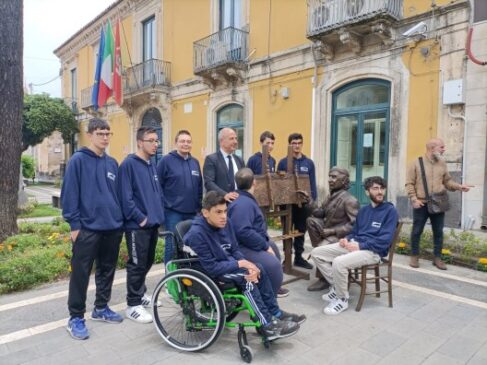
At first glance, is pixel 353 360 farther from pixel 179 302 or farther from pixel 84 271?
pixel 84 271

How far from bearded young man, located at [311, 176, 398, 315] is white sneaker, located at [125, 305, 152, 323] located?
1667mm

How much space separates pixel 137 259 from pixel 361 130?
7.13 metres

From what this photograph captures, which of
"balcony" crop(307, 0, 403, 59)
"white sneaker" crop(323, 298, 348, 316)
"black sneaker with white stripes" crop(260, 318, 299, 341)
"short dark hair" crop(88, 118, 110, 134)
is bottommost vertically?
"white sneaker" crop(323, 298, 348, 316)

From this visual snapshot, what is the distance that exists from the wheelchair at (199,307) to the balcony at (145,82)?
1306 centimetres

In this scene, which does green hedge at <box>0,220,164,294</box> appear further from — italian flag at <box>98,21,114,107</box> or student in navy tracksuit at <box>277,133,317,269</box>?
italian flag at <box>98,21,114,107</box>

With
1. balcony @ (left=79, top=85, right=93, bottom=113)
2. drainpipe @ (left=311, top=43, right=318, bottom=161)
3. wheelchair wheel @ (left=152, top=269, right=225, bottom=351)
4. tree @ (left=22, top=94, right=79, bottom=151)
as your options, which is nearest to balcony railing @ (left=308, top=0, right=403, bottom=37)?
drainpipe @ (left=311, top=43, right=318, bottom=161)

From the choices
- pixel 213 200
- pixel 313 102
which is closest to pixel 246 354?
pixel 213 200

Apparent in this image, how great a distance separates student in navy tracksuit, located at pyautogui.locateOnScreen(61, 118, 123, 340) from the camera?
3129 mm

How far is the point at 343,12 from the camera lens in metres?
8.60

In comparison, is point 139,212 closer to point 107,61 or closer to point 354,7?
point 354,7

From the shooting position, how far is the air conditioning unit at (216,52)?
12180 millimetres

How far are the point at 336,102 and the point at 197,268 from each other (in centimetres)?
772

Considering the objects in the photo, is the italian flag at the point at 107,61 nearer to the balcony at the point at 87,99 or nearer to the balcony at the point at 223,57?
the balcony at the point at 223,57

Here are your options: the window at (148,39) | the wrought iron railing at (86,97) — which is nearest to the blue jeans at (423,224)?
the window at (148,39)
